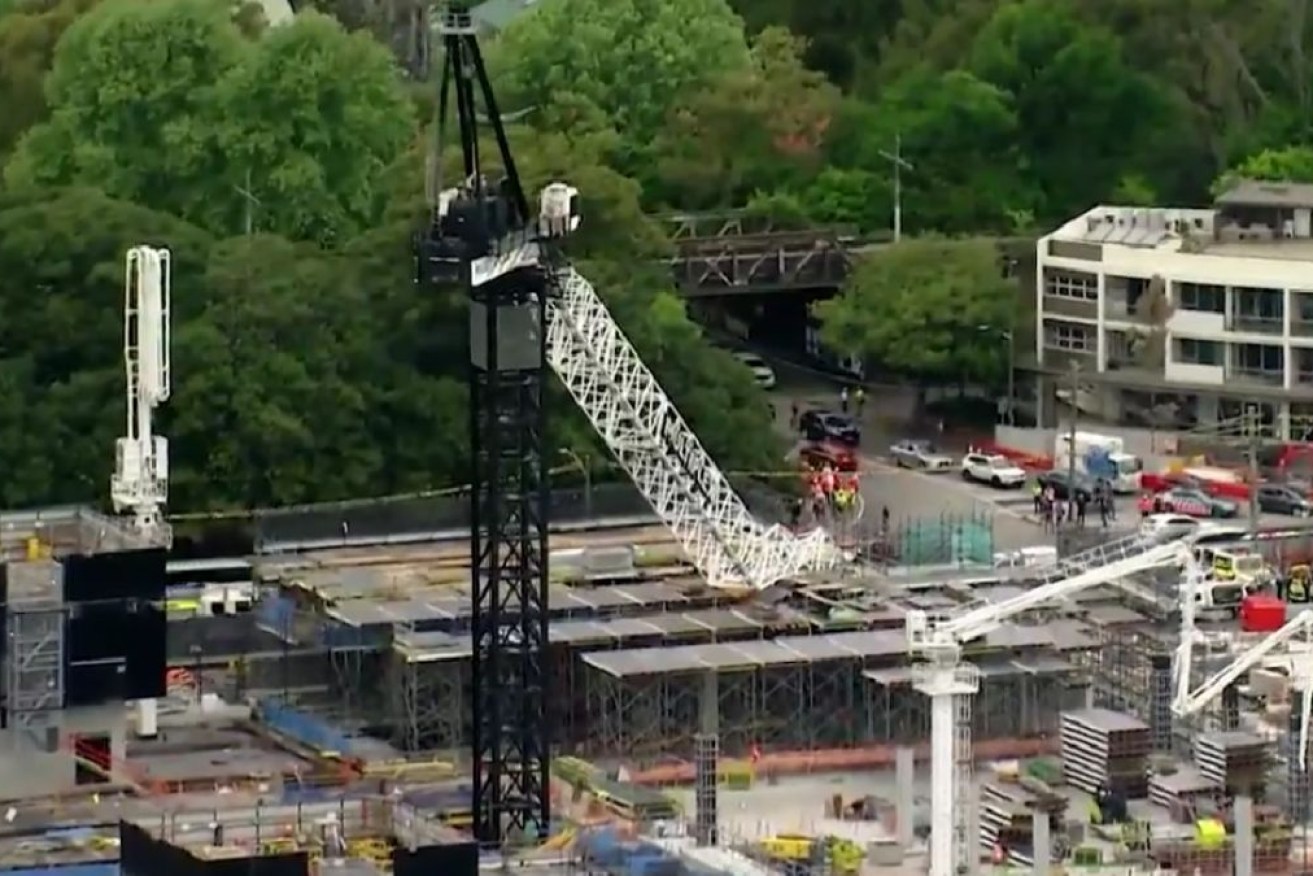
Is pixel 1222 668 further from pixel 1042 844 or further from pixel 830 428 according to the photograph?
pixel 830 428

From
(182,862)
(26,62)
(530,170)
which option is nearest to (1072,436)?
(530,170)

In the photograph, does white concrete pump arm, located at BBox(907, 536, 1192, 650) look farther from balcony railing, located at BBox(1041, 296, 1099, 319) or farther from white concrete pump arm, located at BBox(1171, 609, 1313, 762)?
balcony railing, located at BBox(1041, 296, 1099, 319)

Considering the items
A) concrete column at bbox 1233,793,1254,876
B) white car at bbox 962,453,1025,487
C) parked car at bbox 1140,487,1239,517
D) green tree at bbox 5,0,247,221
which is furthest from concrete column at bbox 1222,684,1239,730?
green tree at bbox 5,0,247,221

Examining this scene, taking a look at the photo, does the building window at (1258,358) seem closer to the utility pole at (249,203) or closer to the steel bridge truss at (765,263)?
the steel bridge truss at (765,263)

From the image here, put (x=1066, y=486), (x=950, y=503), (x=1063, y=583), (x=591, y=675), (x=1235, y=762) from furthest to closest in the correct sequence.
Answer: (x=950, y=503), (x=1066, y=486), (x=591, y=675), (x=1063, y=583), (x=1235, y=762)

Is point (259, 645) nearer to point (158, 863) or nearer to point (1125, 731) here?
point (1125, 731)
